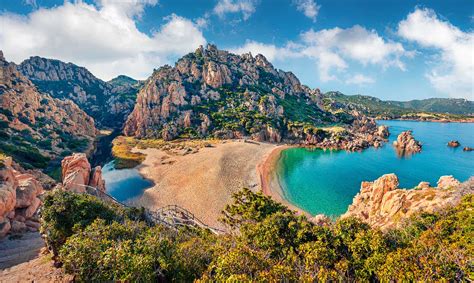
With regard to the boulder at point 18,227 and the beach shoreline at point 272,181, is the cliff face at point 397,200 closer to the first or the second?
the beach shoreline at point 272,181

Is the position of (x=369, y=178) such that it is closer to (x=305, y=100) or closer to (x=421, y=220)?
(x=421, y=220)

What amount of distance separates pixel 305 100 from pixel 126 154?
4407 inches

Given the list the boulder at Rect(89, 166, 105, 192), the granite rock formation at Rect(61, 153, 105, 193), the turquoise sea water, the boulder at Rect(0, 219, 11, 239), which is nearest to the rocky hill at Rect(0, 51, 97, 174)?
the granite rock formation at Rect(61, 153, 105, 193)

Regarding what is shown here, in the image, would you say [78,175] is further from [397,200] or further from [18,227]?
[397,200]

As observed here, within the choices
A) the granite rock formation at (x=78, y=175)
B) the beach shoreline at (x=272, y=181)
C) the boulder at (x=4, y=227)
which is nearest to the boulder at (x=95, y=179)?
the granite rock formation at (x=78, y=175)

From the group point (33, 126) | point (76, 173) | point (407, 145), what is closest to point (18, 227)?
point (76, 173)

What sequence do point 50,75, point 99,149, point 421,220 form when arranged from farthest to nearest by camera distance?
1. point 50,75
2. point 99,149
3. point 421,220

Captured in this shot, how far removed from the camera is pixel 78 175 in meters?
33.8

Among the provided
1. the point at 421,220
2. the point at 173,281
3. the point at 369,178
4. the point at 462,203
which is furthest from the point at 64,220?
the point at 369,178

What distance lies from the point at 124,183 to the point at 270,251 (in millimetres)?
43961

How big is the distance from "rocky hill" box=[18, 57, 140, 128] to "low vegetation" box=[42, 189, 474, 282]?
121754mm

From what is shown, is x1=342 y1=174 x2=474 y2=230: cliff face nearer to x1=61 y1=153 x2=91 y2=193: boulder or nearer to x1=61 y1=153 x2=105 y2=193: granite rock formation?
x1=61 y1=153 x2=91 y2=193: boulder

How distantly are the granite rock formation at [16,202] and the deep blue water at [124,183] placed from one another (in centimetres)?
1507

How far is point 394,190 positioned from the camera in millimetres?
29547
